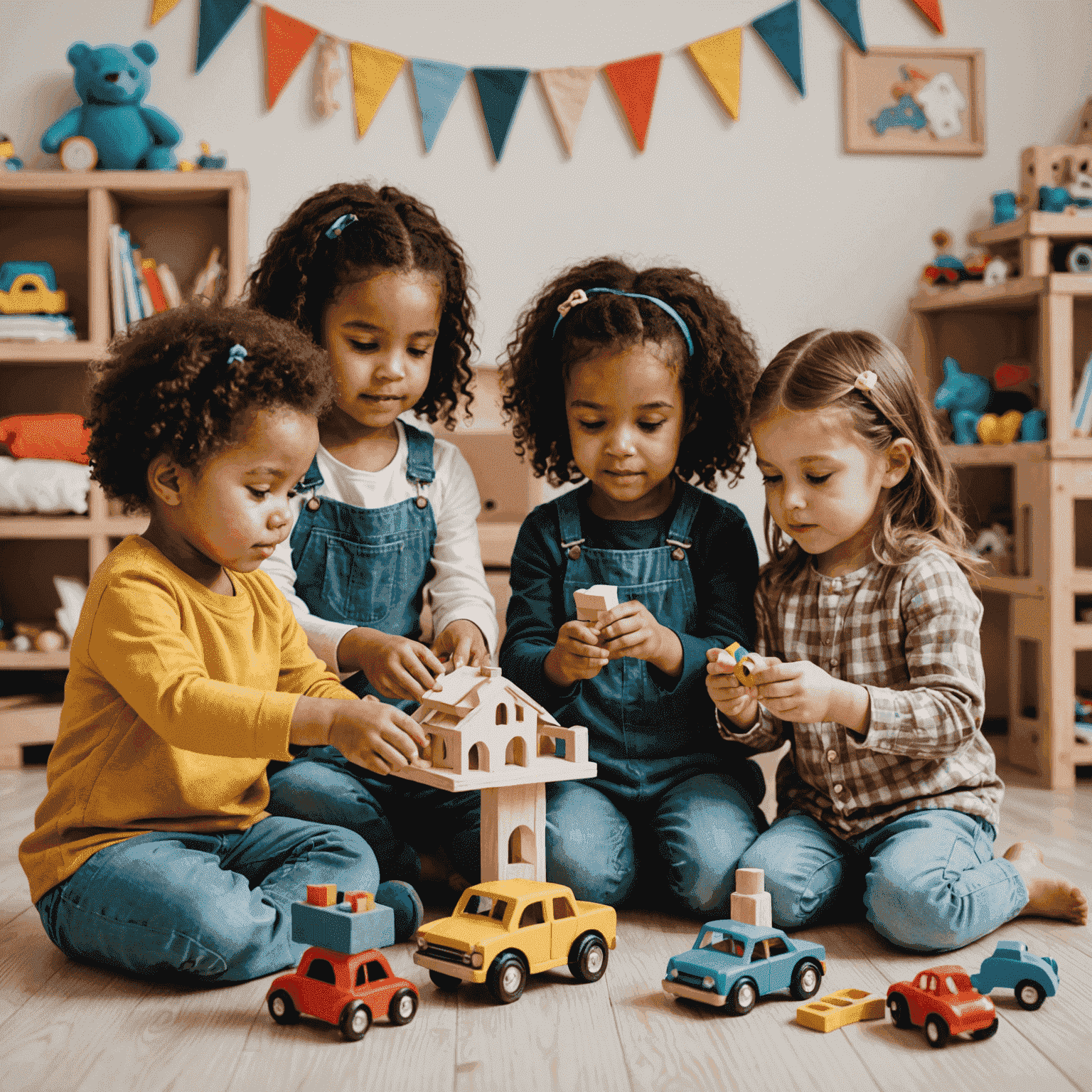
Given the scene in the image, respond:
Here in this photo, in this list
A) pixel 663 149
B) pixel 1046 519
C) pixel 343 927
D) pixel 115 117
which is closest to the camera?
pixel 343 927

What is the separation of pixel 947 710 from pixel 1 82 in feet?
8.01

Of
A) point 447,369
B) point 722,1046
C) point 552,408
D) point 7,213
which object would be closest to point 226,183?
point 7,213

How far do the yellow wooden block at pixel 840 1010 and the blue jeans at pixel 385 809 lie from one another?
45 centimetres

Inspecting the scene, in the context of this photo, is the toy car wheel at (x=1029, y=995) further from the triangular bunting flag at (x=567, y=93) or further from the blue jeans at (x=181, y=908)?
the triangular bunting flag at (x=567, y=93)

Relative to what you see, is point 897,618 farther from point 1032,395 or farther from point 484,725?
point 1032,395

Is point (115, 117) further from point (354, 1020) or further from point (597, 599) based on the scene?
point (354, 1020)

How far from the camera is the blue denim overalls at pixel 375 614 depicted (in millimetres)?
1369

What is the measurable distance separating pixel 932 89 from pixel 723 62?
48cm

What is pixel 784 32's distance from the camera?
2627mm

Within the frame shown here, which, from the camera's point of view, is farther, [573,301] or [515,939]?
[573,301]

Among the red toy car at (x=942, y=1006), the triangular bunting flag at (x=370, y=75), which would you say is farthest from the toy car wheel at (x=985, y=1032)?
the triangular bunting flag at (x=370, y=75)

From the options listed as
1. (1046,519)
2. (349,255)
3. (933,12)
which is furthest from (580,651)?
(933,12)

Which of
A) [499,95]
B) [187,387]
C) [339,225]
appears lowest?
[187,387]

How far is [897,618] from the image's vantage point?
4.34 ft
